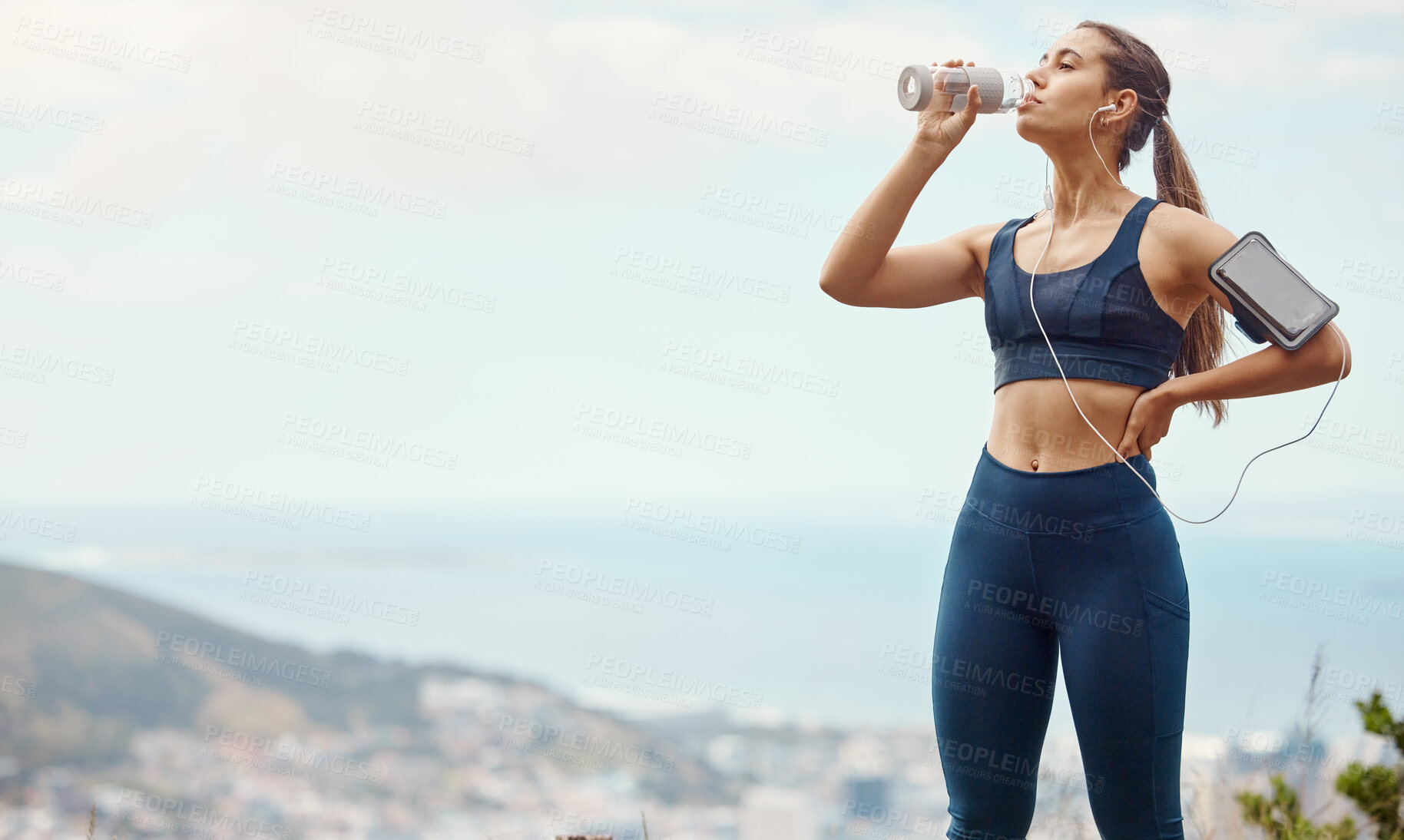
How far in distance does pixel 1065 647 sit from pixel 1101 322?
443 millimetres

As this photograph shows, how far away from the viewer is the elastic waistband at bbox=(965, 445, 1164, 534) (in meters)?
1.48

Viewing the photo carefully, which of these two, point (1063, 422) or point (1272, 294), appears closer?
point (1272, 294)

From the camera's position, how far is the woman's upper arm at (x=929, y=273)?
5.57 feet

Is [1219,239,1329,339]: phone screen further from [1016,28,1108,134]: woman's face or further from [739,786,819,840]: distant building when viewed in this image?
[739,786,819,840]: distant building

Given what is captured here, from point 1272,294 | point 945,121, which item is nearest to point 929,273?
point 945,121

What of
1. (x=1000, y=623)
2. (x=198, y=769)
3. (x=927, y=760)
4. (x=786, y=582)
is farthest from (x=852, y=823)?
(x=786, y=582)

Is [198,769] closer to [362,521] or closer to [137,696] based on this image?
[137,696]

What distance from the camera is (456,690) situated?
7820 millimetres

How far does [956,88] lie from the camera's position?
155 cm

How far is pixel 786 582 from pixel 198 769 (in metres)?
14.2

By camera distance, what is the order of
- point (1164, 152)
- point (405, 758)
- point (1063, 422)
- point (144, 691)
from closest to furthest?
point (1063, 422) < point (1164, 152) < point (405, 758) < point (144, 691)

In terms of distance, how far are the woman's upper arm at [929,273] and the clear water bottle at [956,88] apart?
0.23 meters

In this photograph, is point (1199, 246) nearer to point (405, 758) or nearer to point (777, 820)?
point (777, 820)

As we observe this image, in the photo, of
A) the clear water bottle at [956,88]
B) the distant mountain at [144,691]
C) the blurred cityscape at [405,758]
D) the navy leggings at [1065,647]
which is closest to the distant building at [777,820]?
the blurred cityscape at [405,758]
